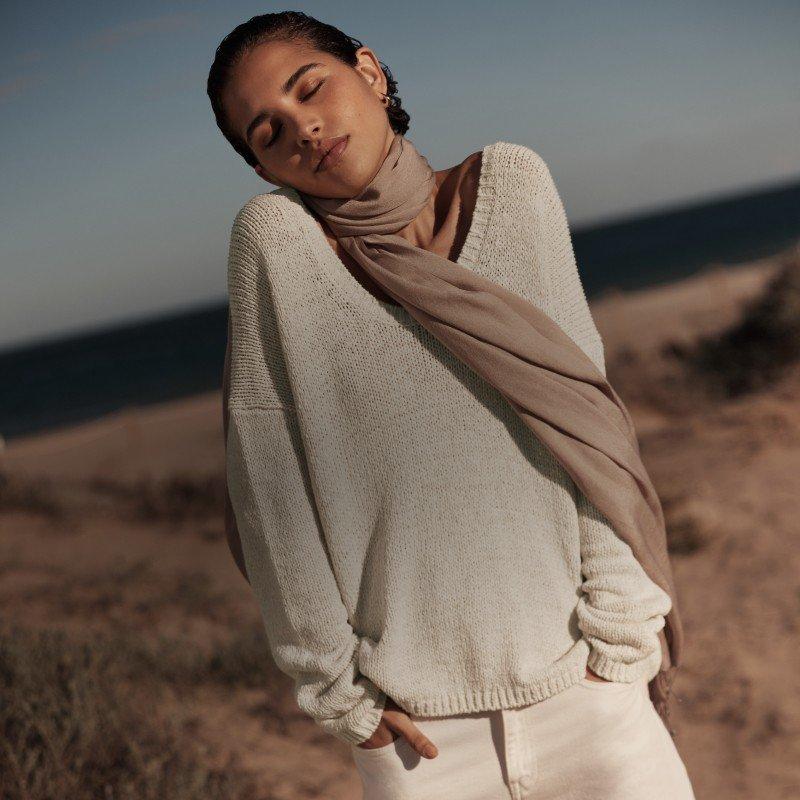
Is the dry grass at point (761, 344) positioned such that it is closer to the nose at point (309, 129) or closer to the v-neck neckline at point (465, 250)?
the v-neck neckline at point (465, 250)

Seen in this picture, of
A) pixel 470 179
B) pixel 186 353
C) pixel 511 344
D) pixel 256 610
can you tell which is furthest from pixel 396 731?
pixel 186 353

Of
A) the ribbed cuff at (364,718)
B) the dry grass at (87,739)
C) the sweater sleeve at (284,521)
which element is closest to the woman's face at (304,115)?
the sweater sleeve at (284,521)

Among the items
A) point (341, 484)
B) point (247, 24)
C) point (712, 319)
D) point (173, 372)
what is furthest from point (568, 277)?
point (173, 372)

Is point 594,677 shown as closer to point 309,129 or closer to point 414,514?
point 414,514

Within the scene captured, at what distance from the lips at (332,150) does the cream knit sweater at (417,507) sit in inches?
4.1

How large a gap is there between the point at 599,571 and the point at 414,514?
33 cm

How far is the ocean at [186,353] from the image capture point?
1412 inches

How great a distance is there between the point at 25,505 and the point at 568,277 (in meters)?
7.40

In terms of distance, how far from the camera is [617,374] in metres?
8.81

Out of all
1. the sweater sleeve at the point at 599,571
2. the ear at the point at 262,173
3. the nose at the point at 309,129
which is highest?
the nose at the point at 309,129

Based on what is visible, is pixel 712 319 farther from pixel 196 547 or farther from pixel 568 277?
pixel 568 277

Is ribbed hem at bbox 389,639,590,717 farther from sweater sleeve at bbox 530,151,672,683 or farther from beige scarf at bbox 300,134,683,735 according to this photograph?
beige scarf at bbox 300,134,683,735

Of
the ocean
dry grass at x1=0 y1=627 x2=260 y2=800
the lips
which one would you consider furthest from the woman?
the ocean

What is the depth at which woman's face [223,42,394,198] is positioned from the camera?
4.50 ft
